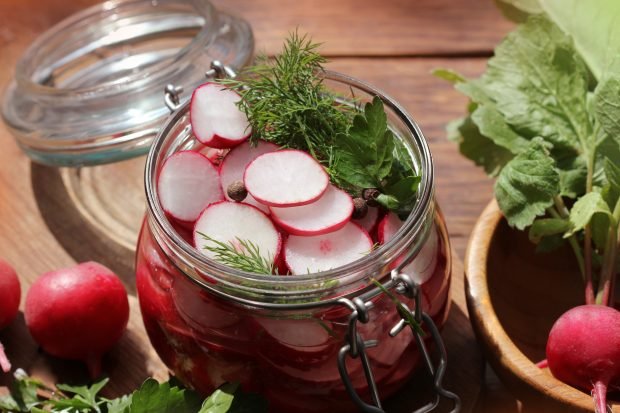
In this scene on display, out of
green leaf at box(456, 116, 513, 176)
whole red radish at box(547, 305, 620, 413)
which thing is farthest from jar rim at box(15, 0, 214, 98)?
whole red radish at box(547, 305, 620, 413)

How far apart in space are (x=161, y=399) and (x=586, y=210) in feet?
1.66

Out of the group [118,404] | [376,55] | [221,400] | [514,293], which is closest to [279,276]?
[221,400]

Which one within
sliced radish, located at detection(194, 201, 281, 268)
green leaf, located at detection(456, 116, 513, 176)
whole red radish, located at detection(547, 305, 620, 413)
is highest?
sliced radish, located at detection(194, 201, 281, 268)

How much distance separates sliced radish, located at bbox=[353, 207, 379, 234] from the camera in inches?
36.0

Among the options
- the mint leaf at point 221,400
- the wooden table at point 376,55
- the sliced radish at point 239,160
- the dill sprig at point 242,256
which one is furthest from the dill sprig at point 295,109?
the wooden table at point 376,55

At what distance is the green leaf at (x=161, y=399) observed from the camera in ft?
3.00

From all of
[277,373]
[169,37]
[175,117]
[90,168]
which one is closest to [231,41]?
[169,37]

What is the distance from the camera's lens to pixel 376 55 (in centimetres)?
148

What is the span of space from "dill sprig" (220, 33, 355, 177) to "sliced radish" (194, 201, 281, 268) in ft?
0.31

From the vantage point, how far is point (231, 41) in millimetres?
1374

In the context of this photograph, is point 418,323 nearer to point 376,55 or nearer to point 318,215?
point 318,215

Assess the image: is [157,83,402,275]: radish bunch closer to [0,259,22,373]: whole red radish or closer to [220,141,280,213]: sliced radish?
[220,141,280,213]: sliced radish

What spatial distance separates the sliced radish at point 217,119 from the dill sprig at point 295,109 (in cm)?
1

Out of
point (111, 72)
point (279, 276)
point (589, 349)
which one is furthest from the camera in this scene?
point (111, 72)
